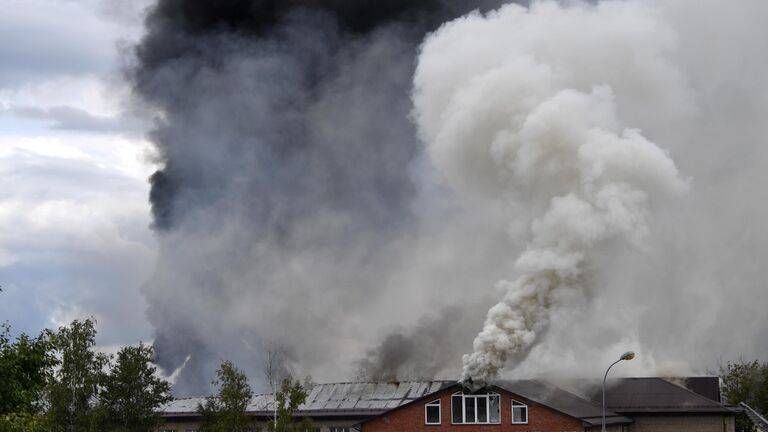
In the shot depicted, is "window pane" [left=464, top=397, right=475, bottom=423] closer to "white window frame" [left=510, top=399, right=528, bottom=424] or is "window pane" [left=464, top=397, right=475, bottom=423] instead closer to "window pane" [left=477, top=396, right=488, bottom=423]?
"window pane" [left=477, top=396, right=488, bottom=423]

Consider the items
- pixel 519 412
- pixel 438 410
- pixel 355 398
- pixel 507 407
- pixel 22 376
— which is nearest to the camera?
pixel 22 376

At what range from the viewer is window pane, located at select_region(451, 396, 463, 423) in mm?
56438

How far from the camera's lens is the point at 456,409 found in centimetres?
5656

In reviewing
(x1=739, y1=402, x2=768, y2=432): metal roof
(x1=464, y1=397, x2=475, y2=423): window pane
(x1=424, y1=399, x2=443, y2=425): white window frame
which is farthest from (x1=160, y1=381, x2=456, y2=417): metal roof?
(x1=739, y1=402, x2=768, y2=432): metal roof

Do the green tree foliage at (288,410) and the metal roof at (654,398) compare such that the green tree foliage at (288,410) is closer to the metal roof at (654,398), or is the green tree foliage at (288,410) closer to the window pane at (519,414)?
the window pane at (519,414)

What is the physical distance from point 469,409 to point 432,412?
199 cm

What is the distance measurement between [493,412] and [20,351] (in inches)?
1330

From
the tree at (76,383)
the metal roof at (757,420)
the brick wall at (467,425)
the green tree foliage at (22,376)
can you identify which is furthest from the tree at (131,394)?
the metal roof at (757,420)

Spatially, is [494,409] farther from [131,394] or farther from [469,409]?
[131,394]

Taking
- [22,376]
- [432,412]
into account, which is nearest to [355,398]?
[432,412]

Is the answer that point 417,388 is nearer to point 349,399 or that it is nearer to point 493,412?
point 349,399

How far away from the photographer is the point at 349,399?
70250mm

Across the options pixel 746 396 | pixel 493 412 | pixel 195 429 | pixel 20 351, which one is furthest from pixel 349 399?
pixel 20 351

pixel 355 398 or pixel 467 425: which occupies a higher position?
pixel 355 398
